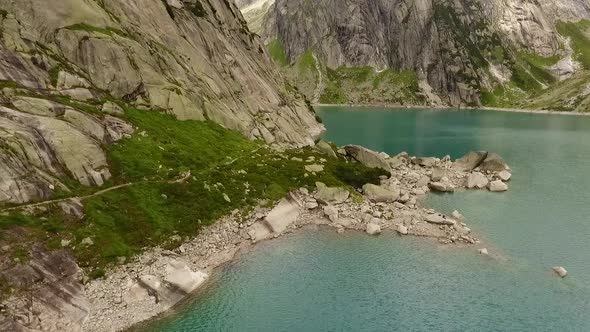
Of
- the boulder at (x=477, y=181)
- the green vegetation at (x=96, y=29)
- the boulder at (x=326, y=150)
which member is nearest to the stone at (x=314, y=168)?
the boulder at (x=326, y=150)

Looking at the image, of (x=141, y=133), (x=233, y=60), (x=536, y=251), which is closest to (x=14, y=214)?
(x=141, y=133)

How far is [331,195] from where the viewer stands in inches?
3273

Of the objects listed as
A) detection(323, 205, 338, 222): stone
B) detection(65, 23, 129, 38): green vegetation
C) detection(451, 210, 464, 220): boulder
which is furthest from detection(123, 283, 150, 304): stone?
detection(65, 23, 129, 38): green vegetation

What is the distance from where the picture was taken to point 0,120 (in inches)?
2224

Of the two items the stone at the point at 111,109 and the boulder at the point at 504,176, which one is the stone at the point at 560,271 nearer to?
the boulder at the point at 504,176

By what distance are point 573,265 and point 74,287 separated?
2446 inches

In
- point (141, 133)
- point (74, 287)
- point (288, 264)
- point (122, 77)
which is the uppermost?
point (122, 77)

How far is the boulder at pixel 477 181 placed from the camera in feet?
322

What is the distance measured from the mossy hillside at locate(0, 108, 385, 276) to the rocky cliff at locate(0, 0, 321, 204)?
4.18m

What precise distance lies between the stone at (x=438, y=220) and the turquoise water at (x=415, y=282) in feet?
15.4

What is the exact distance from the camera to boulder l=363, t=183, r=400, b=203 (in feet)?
279

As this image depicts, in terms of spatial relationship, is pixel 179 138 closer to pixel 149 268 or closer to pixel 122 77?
pixel 122 77

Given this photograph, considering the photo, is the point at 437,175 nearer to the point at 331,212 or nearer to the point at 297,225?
the point at 331,212

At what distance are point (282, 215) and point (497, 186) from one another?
49908 mm
